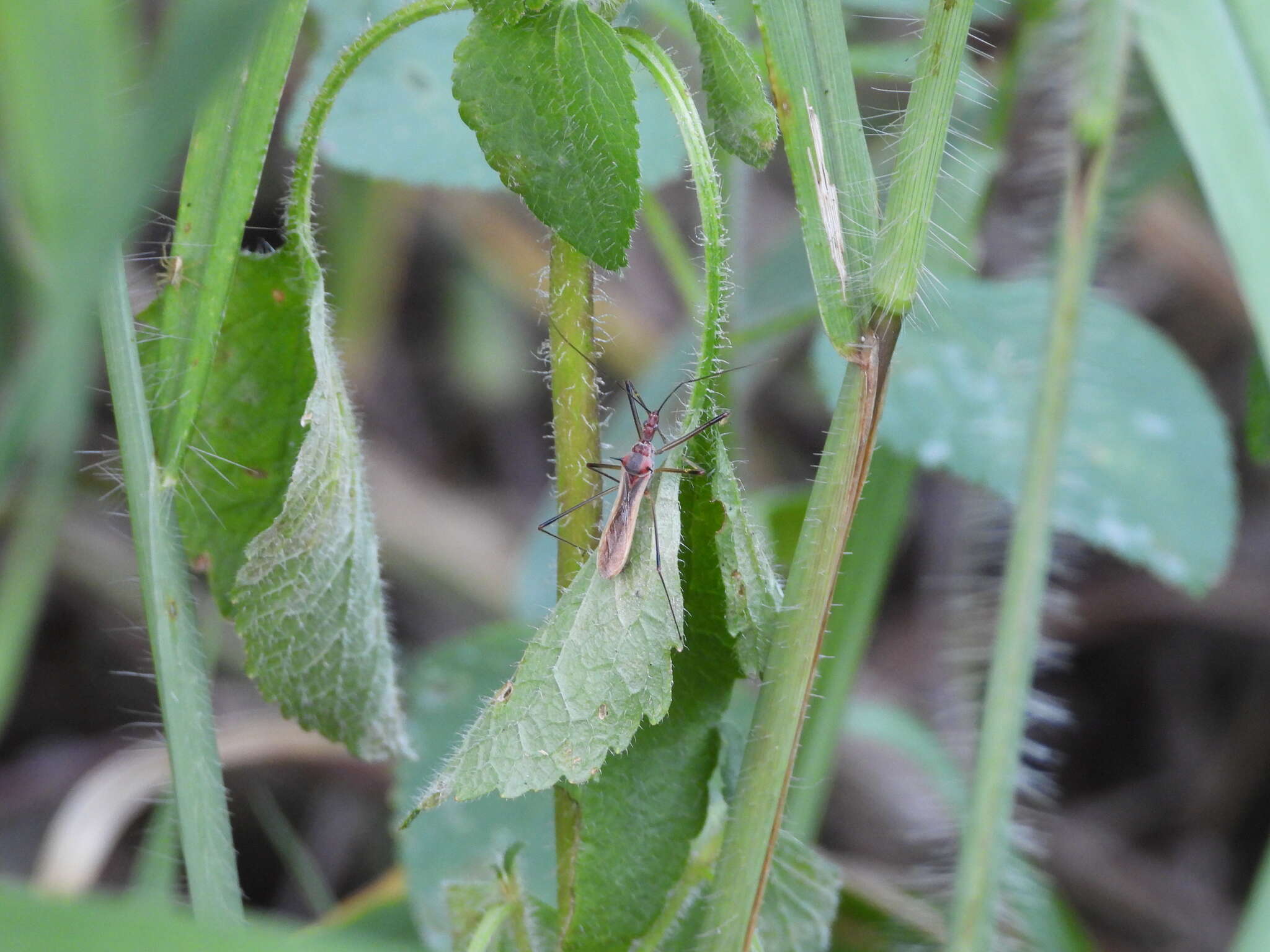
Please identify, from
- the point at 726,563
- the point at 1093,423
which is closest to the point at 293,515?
the point at 726,563

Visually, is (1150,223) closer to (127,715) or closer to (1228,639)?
(1228,639)

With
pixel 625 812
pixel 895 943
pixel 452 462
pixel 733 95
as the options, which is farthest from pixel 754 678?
pixel 452 462

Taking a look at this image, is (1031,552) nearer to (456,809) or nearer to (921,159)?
(921,159)

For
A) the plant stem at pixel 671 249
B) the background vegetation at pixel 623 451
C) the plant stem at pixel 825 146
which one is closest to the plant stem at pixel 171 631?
the background vegetation at pixel 623 451

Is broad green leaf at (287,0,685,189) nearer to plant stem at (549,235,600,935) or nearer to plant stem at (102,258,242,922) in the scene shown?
plant stem at (549,235,600,935)

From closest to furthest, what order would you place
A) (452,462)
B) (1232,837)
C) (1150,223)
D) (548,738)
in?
(548,738) → (1232,837) → (1150,223) → (452,462)

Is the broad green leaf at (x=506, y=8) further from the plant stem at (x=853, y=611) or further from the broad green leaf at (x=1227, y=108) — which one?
the plant stem at (x=853, y=611)
